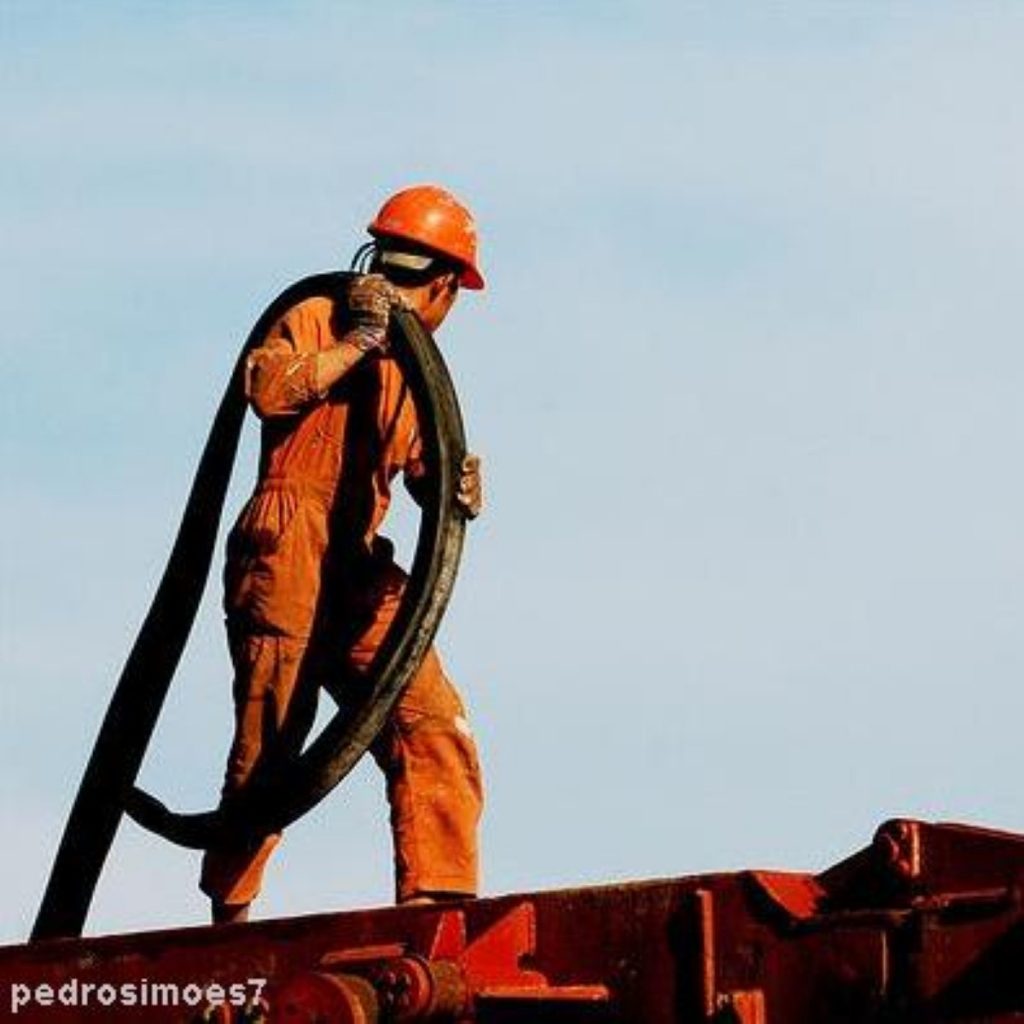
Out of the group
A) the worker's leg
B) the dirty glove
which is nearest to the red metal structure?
the worker's leg

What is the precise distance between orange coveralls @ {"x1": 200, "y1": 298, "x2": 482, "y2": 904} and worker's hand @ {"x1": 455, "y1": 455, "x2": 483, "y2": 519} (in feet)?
1.65

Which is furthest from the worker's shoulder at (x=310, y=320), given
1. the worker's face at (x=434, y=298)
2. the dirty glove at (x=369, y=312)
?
the worker's face at (x=434, y=298)

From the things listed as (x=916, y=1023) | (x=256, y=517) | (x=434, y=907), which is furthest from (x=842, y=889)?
(x=256, y=517)

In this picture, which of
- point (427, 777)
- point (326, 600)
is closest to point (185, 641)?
point (326, 600)

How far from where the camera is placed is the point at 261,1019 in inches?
316

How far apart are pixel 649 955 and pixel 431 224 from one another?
3939 millimetres

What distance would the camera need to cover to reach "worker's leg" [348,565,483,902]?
10.3 metres

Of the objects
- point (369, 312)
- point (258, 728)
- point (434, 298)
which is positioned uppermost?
point (434, 298)

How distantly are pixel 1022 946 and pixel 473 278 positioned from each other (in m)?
4.66

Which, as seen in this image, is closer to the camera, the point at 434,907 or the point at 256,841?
the point at 434,907

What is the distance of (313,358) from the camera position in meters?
10.5

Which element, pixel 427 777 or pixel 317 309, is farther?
pixel 317 309

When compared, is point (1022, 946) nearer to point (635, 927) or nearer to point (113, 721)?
point (635, 927)

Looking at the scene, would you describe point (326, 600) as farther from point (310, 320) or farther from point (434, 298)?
point (434, 298)
